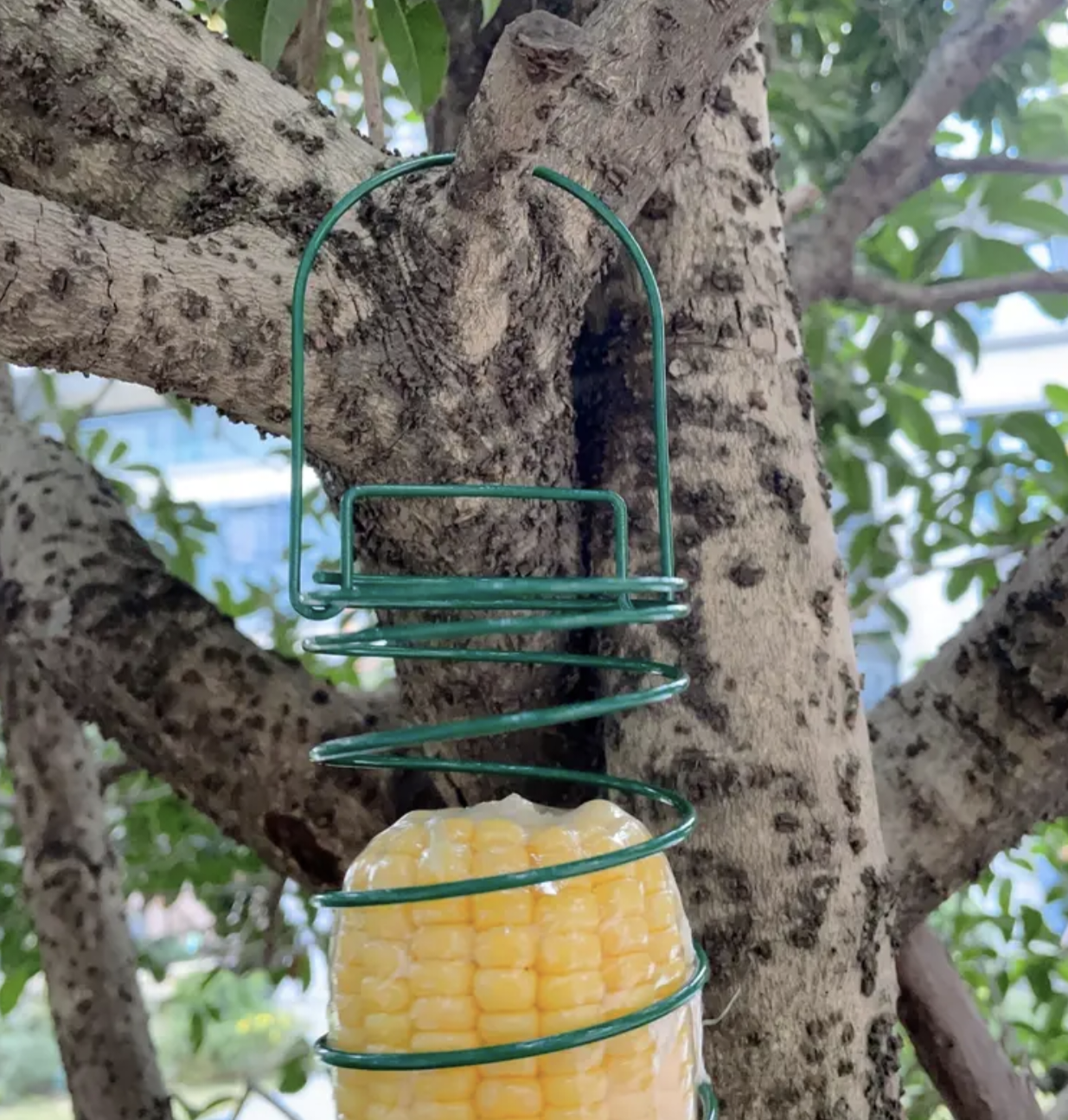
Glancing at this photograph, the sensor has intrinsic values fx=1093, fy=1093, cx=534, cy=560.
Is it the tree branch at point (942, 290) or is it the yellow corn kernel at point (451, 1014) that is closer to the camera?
the yellow corn kernel at point (451, 1014)

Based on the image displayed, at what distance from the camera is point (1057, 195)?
1.11 metres

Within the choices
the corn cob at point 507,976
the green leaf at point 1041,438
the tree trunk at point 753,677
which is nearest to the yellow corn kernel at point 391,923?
the corn cob at point 507,976

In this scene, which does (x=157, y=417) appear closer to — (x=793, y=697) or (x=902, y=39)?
(x=902, y=39)

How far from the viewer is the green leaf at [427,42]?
54 cm

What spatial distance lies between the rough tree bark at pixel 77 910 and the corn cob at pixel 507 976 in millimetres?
589

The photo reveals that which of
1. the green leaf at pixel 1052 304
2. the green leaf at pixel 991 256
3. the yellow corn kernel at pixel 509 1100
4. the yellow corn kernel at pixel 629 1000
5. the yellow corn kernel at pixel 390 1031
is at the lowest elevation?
the yellow corn kernel at pixel 509 1100

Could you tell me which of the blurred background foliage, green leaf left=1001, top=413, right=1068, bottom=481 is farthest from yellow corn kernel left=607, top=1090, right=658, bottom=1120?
green leaf left=1001, top=413, right=1068, bottom=481

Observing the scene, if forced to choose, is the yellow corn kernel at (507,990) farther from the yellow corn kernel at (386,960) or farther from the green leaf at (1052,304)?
the green leaf at (1052,304)

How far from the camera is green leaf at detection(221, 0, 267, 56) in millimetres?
545

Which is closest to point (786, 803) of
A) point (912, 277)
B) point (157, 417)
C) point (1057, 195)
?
point (912, 277)

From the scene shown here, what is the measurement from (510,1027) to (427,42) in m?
0.45

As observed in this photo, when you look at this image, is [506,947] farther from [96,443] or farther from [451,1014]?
[96,443]

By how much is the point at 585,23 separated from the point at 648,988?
408mm

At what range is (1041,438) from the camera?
918 mm
